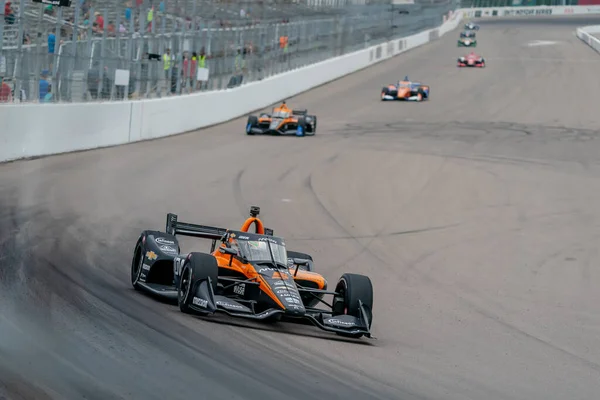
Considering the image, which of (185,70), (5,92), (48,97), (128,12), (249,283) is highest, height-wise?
(128,12)

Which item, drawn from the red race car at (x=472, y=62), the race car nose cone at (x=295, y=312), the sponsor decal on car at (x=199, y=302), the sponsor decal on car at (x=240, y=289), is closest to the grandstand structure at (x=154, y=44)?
the red race car at (x=472, y=62)

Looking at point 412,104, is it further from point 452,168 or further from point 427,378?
point 427,378

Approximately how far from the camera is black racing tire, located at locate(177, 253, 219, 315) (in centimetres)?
980

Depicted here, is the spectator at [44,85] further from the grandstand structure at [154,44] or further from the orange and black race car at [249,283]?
the orange and black race car at [249,283]

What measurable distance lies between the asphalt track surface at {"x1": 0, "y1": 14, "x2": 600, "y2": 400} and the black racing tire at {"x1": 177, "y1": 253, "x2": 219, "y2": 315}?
0.82 feet

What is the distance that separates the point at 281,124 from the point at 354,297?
A: 19.7 meters

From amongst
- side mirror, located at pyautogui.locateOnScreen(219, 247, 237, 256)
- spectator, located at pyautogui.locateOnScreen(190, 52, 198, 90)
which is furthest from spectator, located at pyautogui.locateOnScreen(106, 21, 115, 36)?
side mirror, located at pyautogui.locateOnScreen(219, 247, 237, 256)

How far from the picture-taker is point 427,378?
861cm

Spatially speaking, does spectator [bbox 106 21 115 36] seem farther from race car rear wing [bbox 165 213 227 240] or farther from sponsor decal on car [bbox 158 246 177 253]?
sponsor decal on car [bbox 158 246 177 253]

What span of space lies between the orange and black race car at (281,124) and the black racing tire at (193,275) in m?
19.6

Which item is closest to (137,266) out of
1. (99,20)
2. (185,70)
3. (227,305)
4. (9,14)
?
(227,305)

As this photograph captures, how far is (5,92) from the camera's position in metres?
19.6

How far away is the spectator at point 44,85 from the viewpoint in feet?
69.1

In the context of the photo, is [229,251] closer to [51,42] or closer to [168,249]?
[168,249]
